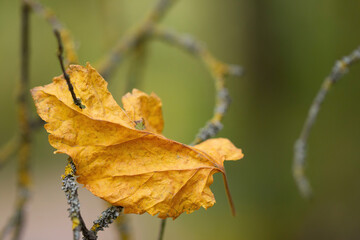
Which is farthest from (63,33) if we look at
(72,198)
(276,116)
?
(276,116)

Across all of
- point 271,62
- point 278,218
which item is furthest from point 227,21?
point 278,218

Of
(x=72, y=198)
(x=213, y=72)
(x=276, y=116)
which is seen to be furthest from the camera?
(x=276, y=116)

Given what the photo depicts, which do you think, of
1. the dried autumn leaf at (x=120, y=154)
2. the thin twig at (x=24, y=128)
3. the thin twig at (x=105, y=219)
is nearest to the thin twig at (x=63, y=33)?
the thin twig at (x=24, y=128)

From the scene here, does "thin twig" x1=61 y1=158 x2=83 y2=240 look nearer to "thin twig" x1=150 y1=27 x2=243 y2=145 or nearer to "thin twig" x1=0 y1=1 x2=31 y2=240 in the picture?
"thin twig" x1=150 y1=27 x2=243 y2=145

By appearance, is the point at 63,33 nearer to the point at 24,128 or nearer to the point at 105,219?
the point at 24,128

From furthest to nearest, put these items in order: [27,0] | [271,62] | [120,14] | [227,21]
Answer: [227,21]
[271,62]
[120,14]
[27,0]

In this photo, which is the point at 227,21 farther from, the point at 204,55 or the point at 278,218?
the point at 204,55
